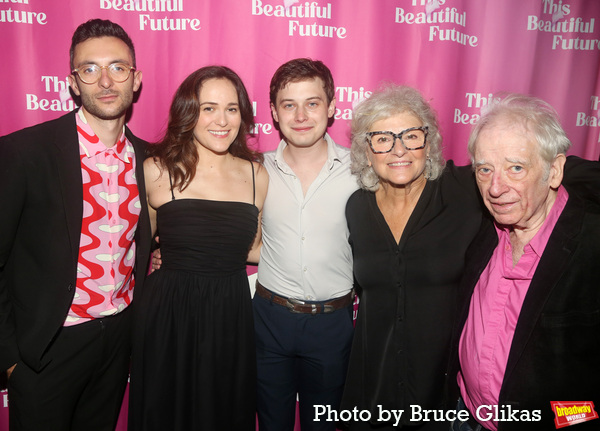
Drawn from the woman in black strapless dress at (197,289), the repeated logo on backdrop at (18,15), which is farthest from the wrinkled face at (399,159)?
the repeated logo on backdrop at (18,15)

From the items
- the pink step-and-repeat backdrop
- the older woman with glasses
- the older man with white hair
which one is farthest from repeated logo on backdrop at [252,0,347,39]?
the older man with white hair

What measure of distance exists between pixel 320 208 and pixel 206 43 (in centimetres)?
120

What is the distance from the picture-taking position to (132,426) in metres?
2.03

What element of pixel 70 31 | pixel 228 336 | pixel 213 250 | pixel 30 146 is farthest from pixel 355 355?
pixel 70 31

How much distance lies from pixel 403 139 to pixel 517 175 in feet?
1.70

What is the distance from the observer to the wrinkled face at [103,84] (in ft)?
6.04

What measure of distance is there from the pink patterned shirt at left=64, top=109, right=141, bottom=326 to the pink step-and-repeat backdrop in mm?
647

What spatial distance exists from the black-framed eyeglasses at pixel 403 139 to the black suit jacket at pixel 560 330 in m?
0.64

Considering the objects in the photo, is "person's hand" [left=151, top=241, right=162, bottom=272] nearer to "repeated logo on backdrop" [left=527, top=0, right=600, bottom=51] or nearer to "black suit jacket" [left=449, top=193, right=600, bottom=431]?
"black suit jacket" [left=449, top=193, right=600, bottom=431]

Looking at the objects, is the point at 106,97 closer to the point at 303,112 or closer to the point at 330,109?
the point at 303,112

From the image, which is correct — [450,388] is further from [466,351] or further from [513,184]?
[513,184]

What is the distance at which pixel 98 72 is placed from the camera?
186 centimetres

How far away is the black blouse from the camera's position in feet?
5.83

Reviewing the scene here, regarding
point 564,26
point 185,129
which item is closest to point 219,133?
point 185,129
